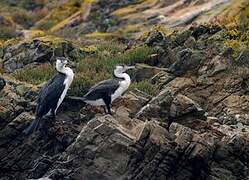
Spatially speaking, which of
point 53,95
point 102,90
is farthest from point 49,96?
point 102,90

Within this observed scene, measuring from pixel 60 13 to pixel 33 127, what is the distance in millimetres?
25409

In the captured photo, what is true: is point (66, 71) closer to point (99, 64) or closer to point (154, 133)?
point (154, 133)

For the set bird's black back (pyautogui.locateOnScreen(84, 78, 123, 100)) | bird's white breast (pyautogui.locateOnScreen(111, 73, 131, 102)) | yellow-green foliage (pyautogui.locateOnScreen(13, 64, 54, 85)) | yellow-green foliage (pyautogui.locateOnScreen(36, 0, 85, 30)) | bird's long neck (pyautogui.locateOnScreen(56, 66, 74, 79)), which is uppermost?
bird's long neck (pyautogui.locateOnScreen(56, 66, 74, 79))

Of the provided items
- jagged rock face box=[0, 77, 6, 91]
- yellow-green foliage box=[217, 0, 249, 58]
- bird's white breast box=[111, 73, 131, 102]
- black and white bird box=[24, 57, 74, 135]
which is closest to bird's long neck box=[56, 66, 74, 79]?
black and white bird box=[24, 57, 74, 135]

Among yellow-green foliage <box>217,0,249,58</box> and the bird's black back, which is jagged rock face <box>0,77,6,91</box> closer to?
the bird's black back

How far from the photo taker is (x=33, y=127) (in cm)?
1880

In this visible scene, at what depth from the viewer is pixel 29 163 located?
1875cm

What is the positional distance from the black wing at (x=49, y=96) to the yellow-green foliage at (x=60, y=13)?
22.2 m

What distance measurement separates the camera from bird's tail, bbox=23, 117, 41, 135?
18766 millimetres

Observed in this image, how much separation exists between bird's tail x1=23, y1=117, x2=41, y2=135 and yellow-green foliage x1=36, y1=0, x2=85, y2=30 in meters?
22.9

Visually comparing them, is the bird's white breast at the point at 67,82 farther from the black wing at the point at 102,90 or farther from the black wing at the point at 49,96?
the black wing at the point at 102,90

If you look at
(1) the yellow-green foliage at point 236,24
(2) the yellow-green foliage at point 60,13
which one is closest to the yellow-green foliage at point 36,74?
(1) the yellow-green foliage at point 236,24

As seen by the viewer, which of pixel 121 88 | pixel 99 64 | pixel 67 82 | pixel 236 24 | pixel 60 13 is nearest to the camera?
pixel 67 82

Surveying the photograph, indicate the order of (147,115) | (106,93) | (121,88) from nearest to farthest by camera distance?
(147,115) → (106,93) → (121,88)
